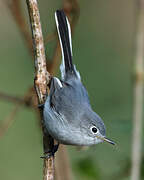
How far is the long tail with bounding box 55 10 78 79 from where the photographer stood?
12.9ft

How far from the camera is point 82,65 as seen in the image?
22.1 feet

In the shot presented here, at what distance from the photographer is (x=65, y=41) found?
397 cm

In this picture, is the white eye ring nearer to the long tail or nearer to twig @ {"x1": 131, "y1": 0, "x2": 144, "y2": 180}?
twig @ {"x1": 131, "y1": 0, "x2": 144, "y2": 180}

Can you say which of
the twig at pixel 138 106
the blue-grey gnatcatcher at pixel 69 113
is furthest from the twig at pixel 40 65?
the twig at pixel 138 106

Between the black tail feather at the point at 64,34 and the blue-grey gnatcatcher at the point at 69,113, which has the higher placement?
the black tail feather at the point at 64,34

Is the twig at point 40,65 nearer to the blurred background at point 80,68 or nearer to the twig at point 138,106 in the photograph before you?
the twig at point 138,106

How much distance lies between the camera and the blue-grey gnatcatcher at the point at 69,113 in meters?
3.53

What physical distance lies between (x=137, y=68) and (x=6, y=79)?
3.11m

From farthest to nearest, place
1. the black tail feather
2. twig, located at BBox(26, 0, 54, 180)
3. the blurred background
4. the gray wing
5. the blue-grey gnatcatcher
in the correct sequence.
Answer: the blurred background, the black tail feather, the gray wing, the blue-grey gnatcatcher, twig, located at BBox(26, 0, 54, 180)

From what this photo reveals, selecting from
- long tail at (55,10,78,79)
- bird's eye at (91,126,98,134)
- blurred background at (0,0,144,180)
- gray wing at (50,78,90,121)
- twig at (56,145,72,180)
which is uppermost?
blurred background at (0,0,144,180)

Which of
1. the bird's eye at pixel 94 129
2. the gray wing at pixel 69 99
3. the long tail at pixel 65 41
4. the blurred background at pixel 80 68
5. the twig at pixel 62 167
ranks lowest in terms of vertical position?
the twig at pixel 62 167

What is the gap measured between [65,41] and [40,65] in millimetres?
788

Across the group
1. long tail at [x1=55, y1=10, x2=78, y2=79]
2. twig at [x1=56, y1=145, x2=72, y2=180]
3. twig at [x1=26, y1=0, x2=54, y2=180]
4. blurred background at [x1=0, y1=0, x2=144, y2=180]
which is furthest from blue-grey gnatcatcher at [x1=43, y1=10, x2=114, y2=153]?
blurred background at [x1=0, y1=0, x2=144, y2=180]

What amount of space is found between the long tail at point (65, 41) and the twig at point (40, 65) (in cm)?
68
